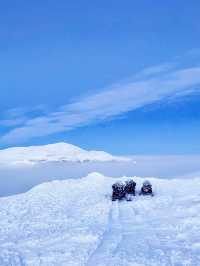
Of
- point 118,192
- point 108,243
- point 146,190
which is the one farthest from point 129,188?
point 108,243

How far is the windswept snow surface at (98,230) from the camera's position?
13.4m

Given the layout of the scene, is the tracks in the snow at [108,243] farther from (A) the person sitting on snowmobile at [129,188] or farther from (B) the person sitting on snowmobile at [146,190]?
(B) the person sitting on snowmobile at [146,190]

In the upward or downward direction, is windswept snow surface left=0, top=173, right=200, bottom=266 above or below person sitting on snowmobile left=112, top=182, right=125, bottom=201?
below

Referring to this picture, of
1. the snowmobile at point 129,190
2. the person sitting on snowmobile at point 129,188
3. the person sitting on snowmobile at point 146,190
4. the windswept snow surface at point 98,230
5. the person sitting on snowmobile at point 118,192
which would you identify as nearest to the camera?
the windswept snow surface at point 98,230

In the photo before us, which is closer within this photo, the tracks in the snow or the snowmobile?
the tracks in the snow

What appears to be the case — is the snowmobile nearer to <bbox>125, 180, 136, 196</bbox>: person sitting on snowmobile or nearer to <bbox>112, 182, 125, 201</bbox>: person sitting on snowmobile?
<bbox>125, 180, 136, 196</bbox>: person sitting on snowmobile

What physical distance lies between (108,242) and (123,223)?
204 inches

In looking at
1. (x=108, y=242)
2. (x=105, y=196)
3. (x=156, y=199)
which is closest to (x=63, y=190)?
(x=105, y=196)

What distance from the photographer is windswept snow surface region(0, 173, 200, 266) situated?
13367 millimetres

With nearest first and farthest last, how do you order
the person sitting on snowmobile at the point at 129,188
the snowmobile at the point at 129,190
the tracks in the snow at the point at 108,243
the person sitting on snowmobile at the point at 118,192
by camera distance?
1. the tracks in the snow at the point at 108,243
2. the person sitting on snowmobile at the point at 118,192
3. the snowmobile at the point at 129,190
4. the person sitting on snowmobile at the point at 129,188

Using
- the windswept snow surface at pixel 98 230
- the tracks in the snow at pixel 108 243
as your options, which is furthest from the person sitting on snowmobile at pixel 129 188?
the tracks in the snow at pixel 108 243

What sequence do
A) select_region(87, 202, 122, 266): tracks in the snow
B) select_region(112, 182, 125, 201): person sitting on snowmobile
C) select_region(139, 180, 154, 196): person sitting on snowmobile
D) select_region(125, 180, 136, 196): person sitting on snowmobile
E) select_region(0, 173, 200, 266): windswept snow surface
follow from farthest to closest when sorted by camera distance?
select_region(139, 180, 154, 196): person sitting on snowmobile < select_region(125, 180, 136, 196): person sitting on snowmobile < select_region(112, 182, 125, 201): person sitting on snowmobile < select_region(0, 173, 200, 266): windswept snow surface < select_region(87, 202, 122, 266): tracks in the snow

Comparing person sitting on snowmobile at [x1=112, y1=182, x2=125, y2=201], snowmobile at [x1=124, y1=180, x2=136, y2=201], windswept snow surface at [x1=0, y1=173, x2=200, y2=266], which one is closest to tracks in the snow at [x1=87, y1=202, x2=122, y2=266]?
windswept snow surface at [x1=0, y1=173, x2=200, y2=266]

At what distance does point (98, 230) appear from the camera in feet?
60.4
